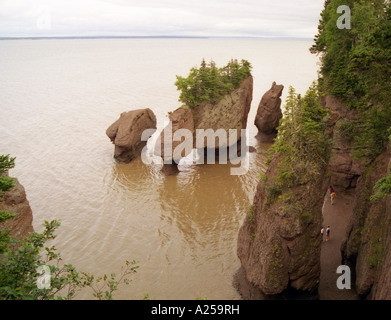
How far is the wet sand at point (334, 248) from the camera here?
58.7 ft

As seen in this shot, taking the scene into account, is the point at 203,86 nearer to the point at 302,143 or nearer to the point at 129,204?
the point at 129,204

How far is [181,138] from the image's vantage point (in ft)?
107

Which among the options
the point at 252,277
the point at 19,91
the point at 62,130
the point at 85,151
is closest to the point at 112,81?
the point at 19,91

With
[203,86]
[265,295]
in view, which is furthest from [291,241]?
[203,86]

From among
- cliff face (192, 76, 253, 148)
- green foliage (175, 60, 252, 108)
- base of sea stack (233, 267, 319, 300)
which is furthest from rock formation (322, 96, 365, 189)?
green foliage (175, 60, 252, 108)

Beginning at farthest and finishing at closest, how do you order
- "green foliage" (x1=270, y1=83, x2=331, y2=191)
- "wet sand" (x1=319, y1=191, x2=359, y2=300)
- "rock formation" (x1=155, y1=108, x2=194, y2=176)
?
"rock formation" (x1=155, y1=108, x2=194, y2=176) < "wet sand" (x1=319, y1=191, x2=359, y2=300) < "green foliage" (x1=270, y1=83, x2=331, y2=191)

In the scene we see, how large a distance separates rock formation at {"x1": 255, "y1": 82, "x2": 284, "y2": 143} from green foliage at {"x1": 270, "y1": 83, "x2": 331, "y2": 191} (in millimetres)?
22900

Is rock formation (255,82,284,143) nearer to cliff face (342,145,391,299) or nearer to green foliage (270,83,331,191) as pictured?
cliff face (342,145,391,299)

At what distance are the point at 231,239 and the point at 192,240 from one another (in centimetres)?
280

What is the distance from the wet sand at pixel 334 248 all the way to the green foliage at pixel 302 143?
6792 mm

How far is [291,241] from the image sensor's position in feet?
51.8

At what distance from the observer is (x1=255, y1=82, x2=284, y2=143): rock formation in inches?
1545

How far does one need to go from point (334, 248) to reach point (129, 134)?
74.7 feet
